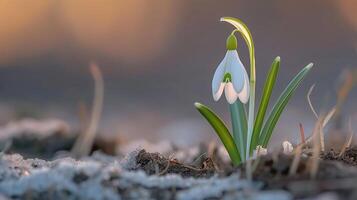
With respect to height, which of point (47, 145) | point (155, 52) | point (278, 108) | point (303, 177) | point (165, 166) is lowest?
point (303, 177)

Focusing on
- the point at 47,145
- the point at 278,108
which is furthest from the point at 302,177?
the point at 47,145

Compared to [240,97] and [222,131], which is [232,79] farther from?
[222,131]

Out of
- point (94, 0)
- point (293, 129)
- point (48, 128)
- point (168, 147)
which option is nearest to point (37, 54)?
point (94, 0)

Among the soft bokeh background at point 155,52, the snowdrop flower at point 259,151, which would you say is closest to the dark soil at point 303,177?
the snowdrop flower at point 259,151

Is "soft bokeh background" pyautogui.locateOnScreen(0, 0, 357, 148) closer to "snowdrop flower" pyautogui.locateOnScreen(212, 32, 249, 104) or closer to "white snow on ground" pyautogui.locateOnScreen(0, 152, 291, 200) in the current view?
"snowdrop flower" pyautogui.locateOnScreen(212, 32, 249, 104)

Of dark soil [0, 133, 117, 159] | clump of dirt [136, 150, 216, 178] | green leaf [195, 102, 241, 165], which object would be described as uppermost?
dark soil [0, 133, 117, 159]

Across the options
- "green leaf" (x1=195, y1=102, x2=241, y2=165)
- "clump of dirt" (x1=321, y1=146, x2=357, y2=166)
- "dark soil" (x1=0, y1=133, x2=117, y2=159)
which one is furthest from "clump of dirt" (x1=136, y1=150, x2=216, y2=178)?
"dark soil" (x1=0, y1=133, x2=117, y2=159)

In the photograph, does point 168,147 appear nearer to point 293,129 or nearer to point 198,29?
point 293,129
